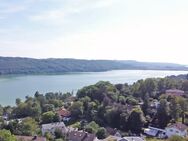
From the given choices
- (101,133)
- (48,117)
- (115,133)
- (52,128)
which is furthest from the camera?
(48,117)

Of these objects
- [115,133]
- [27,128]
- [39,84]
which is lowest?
[39,84]

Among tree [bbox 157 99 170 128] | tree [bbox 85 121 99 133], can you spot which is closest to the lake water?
tree [bbox 85 121 99 133]

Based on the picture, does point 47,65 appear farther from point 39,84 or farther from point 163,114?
point 163,114

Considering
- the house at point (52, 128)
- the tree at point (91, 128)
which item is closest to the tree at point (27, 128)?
the house at point (52, 128)

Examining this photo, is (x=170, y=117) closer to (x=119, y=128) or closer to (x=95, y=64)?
(x=119, y=128)

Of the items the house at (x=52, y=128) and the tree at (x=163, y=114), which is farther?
the tree at (x=163, y=114)

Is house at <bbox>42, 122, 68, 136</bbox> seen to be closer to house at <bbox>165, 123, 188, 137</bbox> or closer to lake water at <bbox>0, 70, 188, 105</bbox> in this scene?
house at <bbox>165, 123, 188, 137</bbox>

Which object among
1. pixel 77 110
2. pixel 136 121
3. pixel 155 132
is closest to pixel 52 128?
pixel 77 110

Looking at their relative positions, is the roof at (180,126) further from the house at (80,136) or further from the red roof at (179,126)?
the house at (80,136)
